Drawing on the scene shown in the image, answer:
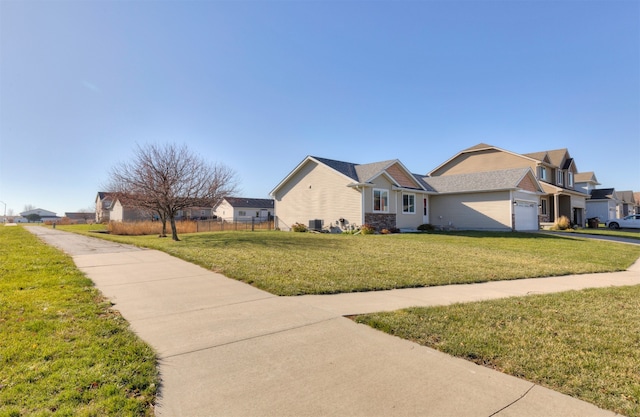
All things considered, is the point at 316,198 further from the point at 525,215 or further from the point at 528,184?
the point at 528,184

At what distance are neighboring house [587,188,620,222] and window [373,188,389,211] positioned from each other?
35281mm

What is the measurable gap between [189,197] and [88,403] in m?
17.2

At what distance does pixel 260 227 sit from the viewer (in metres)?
29.7

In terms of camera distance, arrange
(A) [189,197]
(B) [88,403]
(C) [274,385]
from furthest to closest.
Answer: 1. (A) [189,197]
2. (C) [274,385]
3. (B) [88,403]

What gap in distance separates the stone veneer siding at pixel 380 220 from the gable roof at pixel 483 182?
6.15m

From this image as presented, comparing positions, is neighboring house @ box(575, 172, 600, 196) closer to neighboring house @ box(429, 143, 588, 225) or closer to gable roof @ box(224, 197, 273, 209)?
neighboring house @ box(429, 143, 588, 225)

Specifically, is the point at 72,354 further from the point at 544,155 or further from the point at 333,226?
the point at 544,155

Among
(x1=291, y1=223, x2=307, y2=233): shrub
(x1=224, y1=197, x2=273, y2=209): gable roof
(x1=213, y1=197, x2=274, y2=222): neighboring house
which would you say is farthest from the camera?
(x1=224, y1=197, x2=273, y2=209): gable roof

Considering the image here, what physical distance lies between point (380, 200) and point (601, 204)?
3703cm

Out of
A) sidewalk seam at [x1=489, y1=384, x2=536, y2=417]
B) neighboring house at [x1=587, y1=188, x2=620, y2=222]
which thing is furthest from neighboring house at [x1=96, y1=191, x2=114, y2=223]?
neighboring house at [x1=587, y1=188, x2=620, y2=222]

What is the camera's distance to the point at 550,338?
3.96 meters

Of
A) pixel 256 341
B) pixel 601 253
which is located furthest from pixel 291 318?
pixel 601 253

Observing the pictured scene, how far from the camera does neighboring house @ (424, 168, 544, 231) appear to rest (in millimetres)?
22859

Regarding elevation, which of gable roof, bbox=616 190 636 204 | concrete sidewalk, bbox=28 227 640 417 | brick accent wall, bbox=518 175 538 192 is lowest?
concrete sidewalk, bbox=28 227 640 417
